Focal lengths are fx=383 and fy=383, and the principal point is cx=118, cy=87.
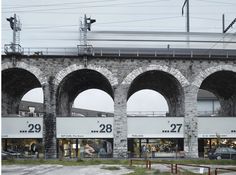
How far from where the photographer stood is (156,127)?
108ft

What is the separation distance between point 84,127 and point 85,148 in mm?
2109

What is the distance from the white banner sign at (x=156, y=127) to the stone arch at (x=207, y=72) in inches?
134

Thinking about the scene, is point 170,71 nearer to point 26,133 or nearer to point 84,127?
point 84,127

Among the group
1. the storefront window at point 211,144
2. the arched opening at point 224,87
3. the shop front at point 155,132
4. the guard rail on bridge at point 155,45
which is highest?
the guard rail on bridge at point 155,45

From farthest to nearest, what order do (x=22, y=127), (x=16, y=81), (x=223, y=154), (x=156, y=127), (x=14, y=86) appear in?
(x=14, y=86) < (x=16, y=81) < (x=156, y=127) < (x=22, y=127) < (x=223, y=154)

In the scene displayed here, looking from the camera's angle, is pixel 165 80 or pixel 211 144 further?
pixel 165 80

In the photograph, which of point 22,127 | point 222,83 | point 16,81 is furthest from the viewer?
point 222,83

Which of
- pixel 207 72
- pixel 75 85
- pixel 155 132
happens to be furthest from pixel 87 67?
pixel 207 72

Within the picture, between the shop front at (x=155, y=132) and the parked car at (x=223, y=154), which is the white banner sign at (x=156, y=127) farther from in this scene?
the parked car at (x=223, y=154)

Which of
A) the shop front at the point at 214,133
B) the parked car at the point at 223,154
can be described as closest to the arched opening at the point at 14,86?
the shop front at the point at 214,133

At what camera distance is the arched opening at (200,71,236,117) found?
35.3 m

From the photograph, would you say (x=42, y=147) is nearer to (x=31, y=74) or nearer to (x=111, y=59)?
(x=31, y=74)

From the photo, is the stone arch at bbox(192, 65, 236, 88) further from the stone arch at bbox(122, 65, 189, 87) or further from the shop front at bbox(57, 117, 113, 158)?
the shop front at bbox(57, 117, 113, 158)

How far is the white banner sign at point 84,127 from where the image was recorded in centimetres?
3262
